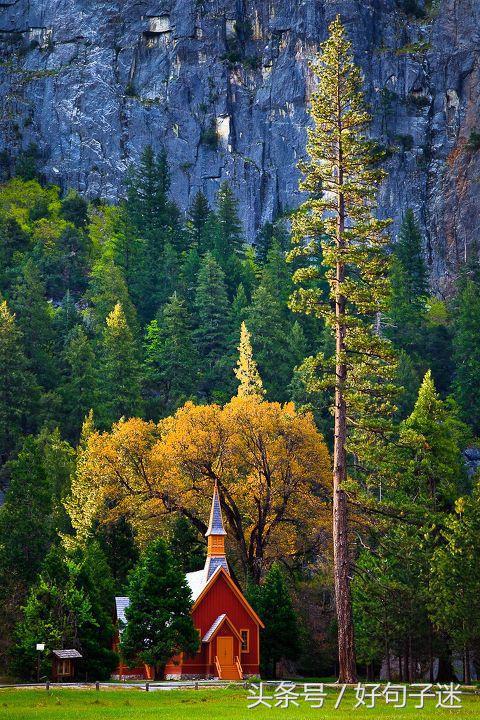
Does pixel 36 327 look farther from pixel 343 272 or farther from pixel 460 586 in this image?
pixel 343 272

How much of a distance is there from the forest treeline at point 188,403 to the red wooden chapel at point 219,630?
253 cm

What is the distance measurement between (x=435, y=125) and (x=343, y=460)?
359 feet

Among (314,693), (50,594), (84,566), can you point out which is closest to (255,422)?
(84,566)

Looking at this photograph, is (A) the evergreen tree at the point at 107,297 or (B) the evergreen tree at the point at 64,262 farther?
(B) the evergreen tree at the point at 64,262

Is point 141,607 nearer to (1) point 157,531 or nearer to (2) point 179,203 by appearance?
(1) point 157,531

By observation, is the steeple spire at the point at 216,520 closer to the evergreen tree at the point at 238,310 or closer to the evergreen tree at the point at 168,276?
the evergreen tree at the point at 238,310

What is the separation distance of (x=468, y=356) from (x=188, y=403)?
41273mm

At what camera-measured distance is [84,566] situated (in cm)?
5797

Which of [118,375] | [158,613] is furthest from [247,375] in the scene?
[158,613]

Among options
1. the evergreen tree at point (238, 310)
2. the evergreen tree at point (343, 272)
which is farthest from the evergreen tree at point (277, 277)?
the evergreen tree at point (343, 272)

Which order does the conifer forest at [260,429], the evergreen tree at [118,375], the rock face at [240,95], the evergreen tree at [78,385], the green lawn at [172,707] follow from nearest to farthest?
the green lawn at [172,707], the conifer forest at [260,429], the evergreen tree at [118,375], the evergreen tree at [78,385], the rock face at [240,95]

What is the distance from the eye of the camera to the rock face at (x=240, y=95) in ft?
490

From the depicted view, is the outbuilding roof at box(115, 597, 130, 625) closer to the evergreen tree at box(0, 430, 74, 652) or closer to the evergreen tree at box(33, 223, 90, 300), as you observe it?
the evergreen tree at box(0, 430, 74, 652)

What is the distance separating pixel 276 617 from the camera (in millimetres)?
65312
